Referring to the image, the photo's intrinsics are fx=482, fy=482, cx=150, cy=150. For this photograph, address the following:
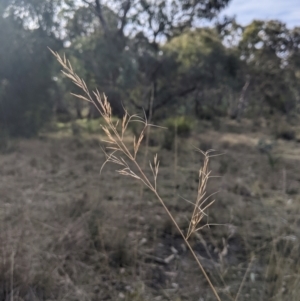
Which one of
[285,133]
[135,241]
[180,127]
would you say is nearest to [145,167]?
[135,241]

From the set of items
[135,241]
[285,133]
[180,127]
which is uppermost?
[135,241]

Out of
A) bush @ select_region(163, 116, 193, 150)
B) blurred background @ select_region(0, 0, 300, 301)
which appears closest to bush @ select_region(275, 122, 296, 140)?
blurred background @ select_region(0, 0, 300, 301)

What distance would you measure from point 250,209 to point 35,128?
29.1ft

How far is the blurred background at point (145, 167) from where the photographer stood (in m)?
3.38

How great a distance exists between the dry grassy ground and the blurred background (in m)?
0.02

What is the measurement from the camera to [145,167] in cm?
799

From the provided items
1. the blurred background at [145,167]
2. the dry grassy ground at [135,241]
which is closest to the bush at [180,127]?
the blurred background at [145,167]

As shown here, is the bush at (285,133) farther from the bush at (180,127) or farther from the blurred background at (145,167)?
the bush at (180,127)

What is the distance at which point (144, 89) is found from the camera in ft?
56.5

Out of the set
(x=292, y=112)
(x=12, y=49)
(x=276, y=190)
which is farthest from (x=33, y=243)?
(x=292, y=112)

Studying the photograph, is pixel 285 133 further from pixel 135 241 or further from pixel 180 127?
pixel 135 241

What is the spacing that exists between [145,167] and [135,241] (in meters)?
3.94

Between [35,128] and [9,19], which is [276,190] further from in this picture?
[9,19]

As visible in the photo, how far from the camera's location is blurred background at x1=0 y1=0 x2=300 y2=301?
3.38 meters
